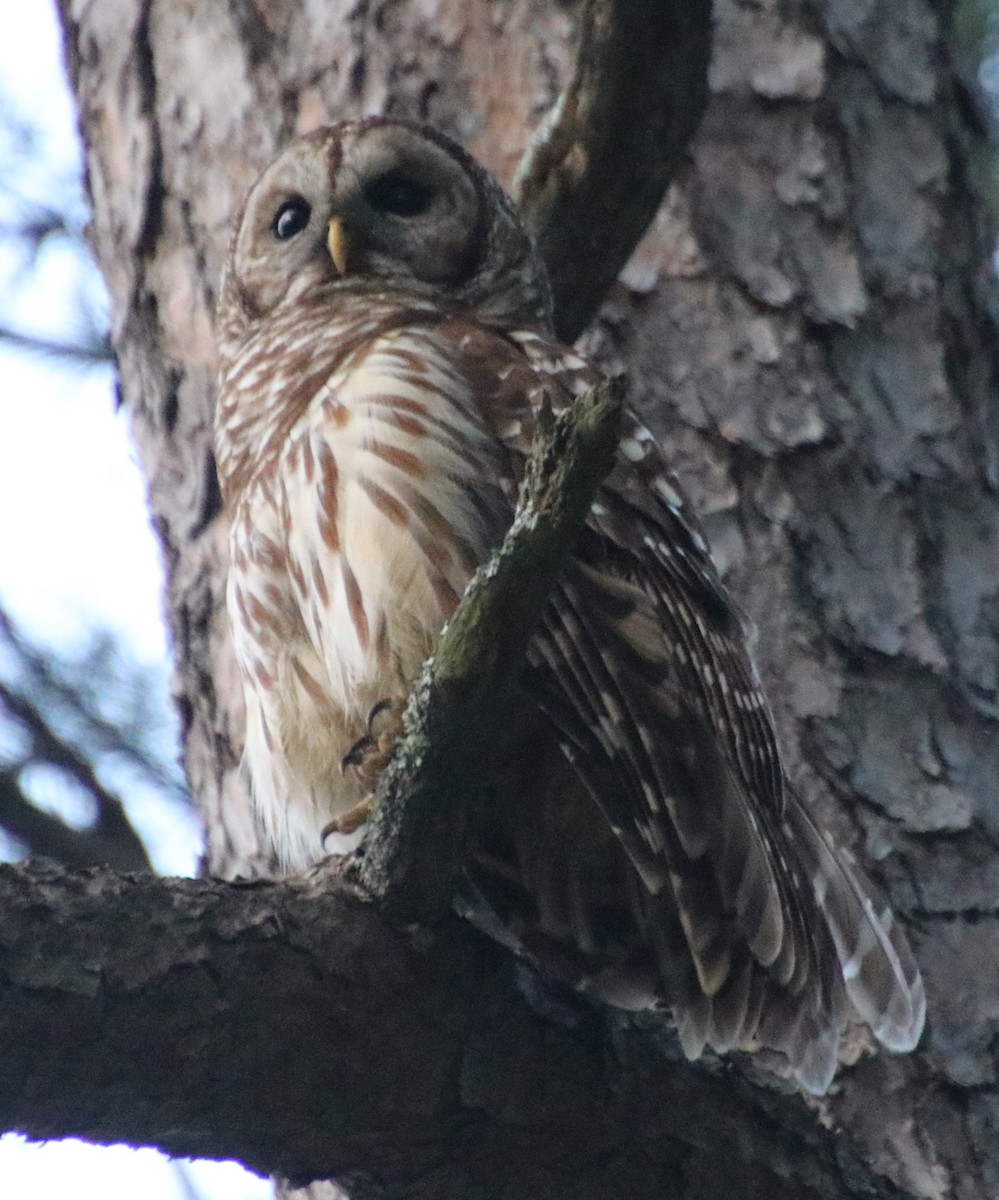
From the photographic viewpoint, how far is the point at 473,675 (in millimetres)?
2135

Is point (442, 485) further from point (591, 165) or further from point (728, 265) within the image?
point (728, 265)

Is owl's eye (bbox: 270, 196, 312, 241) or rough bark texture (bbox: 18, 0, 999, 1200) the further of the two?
owl's eye (bbox: 270, 196, 312, 241)

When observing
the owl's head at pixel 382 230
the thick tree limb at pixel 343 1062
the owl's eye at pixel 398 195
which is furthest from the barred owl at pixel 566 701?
the owl's eye at pixel 398 195

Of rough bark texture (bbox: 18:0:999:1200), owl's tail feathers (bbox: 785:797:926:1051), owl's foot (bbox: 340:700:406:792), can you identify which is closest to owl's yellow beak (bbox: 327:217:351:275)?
rough bark texture (bbox: 18:0:999:1200)

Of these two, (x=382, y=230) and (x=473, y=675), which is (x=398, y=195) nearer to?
(x=382, y=230)

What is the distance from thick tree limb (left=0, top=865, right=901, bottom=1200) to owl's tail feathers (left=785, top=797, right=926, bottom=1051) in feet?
1.16

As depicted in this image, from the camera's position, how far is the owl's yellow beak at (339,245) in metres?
3.82

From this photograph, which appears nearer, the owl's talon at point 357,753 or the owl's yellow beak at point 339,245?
the owl's talon at point 357,753

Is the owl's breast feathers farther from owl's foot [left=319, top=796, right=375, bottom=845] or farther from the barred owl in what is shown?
owl's foot [left=319, top=796, right=375, bottom=845]

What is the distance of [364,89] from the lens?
4.00 meters

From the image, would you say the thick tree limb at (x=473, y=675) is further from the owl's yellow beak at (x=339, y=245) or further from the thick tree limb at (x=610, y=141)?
the owl's yellow beak at (x=339, y=245)

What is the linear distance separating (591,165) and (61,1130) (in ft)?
6.21

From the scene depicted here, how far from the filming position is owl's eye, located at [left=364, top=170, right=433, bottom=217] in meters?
3.81

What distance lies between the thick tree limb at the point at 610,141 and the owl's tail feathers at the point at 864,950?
3.53ft
